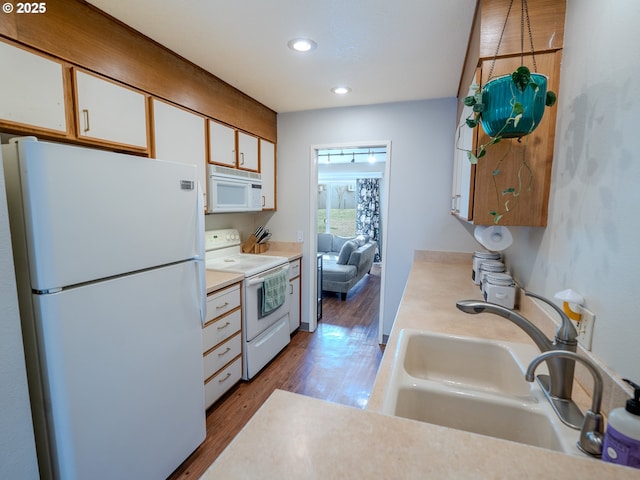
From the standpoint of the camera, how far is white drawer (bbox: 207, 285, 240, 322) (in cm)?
211

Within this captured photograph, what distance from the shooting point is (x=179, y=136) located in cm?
218

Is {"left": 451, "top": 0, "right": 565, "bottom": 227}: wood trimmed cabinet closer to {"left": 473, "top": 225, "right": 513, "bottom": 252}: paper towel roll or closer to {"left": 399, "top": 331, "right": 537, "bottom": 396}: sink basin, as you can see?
{"left": 473, "top": 225, "right": 513, "bottom": 252}: paper towel roll

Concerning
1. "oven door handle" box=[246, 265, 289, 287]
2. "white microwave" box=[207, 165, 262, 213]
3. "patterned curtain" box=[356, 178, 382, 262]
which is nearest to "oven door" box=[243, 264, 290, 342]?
"oven door handle" box=[246, 265, 289, 287]

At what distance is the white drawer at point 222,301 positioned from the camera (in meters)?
2.11

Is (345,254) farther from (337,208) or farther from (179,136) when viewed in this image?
(179,136)

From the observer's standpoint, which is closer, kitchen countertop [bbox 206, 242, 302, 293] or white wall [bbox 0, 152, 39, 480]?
white wall [bbox 0, 152, 39, 480]

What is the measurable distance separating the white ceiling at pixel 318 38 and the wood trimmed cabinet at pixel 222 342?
1.57 meters

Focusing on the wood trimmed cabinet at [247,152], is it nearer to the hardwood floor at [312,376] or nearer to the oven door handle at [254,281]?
the oven door handle at [254,281]

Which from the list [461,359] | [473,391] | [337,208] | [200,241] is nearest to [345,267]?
[337,208]

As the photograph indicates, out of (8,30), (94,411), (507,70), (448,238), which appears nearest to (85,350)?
(94,411)

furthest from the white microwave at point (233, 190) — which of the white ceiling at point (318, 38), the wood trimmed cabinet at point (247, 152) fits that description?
the white ceiling at point (318, 38)

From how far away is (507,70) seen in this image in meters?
1.31

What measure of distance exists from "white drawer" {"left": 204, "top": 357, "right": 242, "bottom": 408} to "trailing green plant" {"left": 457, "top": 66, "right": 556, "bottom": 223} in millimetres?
2017

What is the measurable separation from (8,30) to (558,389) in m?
2.30
